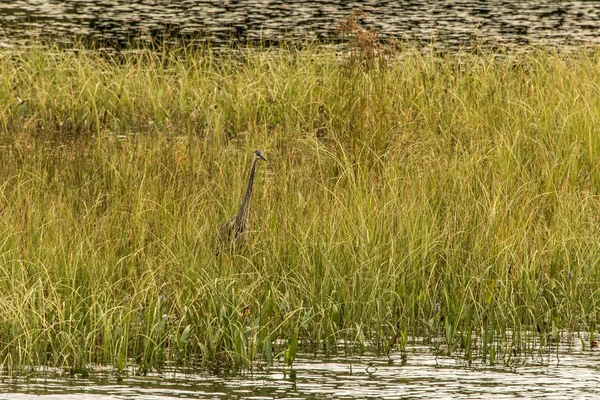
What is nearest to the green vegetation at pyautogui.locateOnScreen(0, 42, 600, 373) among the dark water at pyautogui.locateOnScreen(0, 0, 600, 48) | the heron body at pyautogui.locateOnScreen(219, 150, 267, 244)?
the heron body at pyautogui.locateOnScreen(219, 150, 267, 244)

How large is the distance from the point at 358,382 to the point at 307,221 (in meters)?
2.01

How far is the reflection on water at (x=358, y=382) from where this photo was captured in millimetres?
5645

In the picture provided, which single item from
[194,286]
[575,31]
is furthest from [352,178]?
[575,31]

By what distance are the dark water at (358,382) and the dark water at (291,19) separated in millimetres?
13105

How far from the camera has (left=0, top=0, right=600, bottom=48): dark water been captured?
20516mm

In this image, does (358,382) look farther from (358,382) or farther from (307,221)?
(307,221)

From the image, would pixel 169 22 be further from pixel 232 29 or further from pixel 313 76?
pixel 313 76

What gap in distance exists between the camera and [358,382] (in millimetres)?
5875

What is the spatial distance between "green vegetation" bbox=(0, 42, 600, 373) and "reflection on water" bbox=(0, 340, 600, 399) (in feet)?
0.51

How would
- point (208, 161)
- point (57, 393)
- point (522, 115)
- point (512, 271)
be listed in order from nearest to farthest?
point (57, 393)
point (512, 271)
point (208, 161)
point (522, 115)

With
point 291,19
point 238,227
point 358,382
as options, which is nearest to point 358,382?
point 358,382

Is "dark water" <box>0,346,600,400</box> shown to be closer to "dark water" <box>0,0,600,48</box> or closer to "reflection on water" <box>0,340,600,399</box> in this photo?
"reflection on water" <box>0,340,600,399</box>

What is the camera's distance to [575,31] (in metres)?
21.1

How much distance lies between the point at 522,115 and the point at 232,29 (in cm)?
1214
